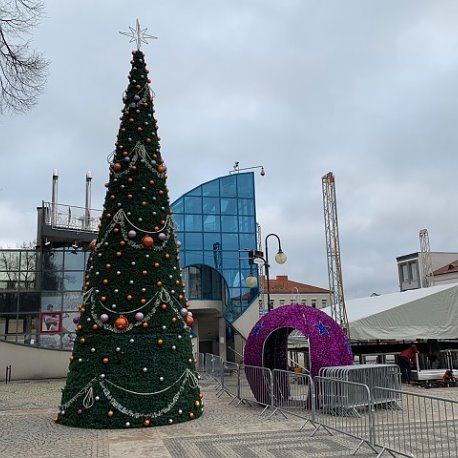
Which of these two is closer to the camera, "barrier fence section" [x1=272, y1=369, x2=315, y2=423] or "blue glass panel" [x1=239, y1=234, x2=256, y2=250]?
"barrier fence section" [x1=272, y1=369, x2=315, y2=423]

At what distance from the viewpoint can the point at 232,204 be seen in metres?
33.9

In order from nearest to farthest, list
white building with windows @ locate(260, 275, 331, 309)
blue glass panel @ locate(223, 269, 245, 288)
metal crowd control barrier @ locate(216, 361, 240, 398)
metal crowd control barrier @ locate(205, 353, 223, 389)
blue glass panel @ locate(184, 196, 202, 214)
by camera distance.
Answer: metal crowd control barrier @ locate(216, 361, 240, 398)
metal crowd control barrier @ locate(205, 353, 223, 389)
blue glass panel @ locate(223, 269, 245, 288)
blue glass panel @ locate(184, 196, 202, 214)
white building with windows @ locate(260, 275, 331, 309)

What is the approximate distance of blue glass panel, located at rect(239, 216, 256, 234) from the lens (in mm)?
33688

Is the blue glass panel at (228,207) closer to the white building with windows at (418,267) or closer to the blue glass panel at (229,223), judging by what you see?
the blue glass panel at (229,223)

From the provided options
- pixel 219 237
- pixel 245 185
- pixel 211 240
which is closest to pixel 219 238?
pixel 219 237

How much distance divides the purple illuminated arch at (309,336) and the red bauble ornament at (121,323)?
4277mm

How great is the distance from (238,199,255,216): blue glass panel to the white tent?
15.4 metres

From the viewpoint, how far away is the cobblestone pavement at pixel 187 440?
802cm

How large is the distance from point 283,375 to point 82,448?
538 centimetres

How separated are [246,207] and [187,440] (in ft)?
84.6

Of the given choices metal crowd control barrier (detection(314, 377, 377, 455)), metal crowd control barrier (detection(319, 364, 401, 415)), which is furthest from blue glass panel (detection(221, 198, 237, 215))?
metal crowd control barrier (detection(314, 377, 377, 455))

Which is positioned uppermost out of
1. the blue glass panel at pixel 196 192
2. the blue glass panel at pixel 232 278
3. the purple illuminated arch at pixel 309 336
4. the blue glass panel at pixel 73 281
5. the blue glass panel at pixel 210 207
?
the blue glass panel at pixel 196 192

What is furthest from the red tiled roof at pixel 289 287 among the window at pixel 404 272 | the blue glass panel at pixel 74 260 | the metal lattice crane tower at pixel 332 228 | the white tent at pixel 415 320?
the white tent at pixel 415 320

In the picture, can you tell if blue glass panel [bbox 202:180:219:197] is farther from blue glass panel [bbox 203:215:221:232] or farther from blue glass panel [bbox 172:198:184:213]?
blue glass panel [bbox 172:198:184:213]
